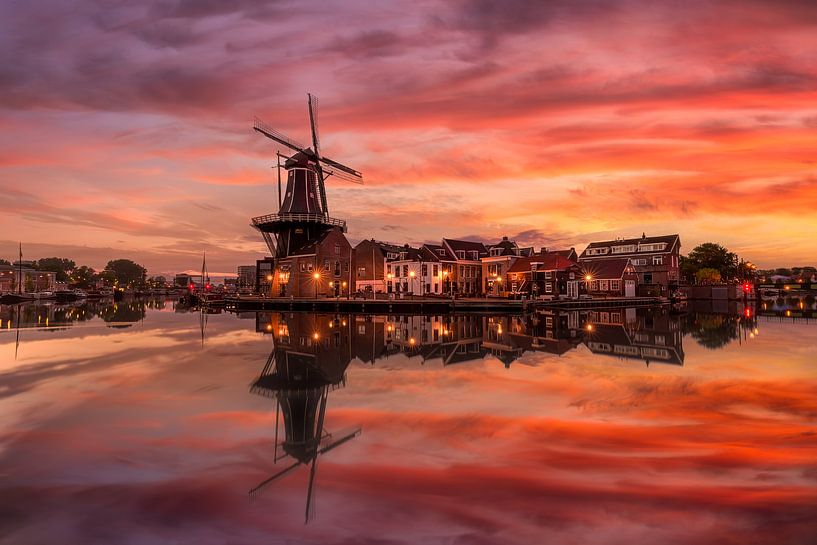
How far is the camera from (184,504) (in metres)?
6.57

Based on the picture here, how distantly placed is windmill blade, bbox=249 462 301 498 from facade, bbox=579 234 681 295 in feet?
254

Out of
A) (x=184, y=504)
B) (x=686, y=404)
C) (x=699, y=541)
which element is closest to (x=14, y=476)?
(x=184, y=504)

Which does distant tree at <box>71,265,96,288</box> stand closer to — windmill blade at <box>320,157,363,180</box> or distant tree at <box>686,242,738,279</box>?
windmill blade at <box>320,157,363,180</box>

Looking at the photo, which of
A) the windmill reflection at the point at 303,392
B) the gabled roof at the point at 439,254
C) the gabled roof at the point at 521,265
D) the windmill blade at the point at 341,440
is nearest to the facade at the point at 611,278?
the gabled roof at the point at 521,265

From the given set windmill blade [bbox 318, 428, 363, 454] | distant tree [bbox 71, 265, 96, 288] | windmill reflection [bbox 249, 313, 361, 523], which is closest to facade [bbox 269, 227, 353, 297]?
windmill reflection [bbox 249, 313, 361, 523]

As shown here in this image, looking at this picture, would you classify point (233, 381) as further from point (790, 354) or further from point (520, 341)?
point (790, 354)

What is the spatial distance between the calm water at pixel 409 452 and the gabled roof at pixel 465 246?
Result: 5428 centimetres

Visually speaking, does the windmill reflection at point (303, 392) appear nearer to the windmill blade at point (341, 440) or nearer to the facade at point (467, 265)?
the windmill blade at point (341, 440)

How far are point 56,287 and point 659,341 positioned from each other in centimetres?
21530

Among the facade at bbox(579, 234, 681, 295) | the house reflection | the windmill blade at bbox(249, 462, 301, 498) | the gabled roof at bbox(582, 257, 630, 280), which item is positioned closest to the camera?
the windmill blade at bbox(249, 462, 301, 498)

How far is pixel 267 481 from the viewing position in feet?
24.3

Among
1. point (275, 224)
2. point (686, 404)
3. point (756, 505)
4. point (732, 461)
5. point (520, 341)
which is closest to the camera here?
point (756, 505)

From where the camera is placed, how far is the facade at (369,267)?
7088 cm

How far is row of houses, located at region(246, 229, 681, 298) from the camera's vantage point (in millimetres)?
64750
